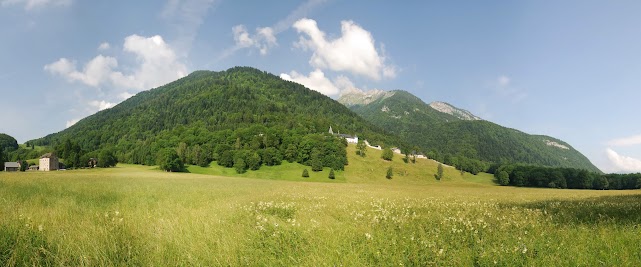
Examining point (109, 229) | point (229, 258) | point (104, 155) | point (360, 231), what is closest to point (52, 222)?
point (109, 229)

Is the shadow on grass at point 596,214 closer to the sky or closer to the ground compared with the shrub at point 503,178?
closer to the sky

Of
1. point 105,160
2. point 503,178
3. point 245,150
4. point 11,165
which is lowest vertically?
point 503,178

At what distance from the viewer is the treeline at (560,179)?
140 m

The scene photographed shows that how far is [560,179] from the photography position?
13875 centimetres

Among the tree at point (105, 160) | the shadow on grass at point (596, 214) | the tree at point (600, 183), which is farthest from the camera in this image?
Answer: the tree at point (600, 183)

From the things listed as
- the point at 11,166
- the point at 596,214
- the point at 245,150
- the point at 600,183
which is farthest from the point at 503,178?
the point at 11,166

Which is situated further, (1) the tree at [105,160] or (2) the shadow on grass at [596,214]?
(1) the tree at [105,160]

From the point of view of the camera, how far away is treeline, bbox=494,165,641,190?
140 metres

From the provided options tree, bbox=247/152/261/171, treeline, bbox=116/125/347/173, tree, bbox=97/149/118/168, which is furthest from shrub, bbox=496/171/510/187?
tree, bbox=97/149/118/168

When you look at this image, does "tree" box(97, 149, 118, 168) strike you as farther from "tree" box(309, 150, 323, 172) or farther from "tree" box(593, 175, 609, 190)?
"tree" box(593, 175, 609, 190)

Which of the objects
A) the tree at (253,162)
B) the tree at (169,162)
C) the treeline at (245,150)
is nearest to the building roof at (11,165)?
the treeline at (245,150)

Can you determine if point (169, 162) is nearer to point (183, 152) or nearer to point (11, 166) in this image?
point (183, 152)

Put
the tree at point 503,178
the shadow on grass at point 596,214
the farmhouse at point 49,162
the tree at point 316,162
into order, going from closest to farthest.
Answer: the shadow on grass at point 596,214 → the farmhouse at point 49,162 → the tree at point 316,162 → the tree at point 503,178

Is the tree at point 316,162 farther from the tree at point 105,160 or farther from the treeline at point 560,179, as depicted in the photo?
the tree at point 105,160
